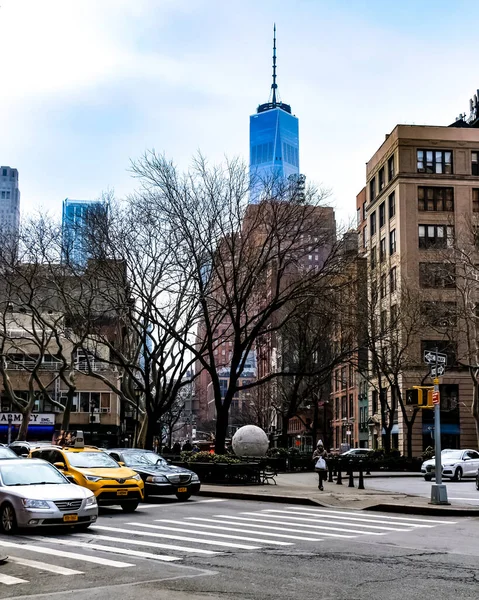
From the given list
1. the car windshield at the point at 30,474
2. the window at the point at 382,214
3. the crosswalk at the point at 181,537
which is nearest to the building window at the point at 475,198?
the window at the point at 382,214

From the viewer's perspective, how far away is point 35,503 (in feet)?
48.6

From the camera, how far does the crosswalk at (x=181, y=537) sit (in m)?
11.5

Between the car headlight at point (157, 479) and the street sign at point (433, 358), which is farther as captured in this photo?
the car headlight at point (157, 479)

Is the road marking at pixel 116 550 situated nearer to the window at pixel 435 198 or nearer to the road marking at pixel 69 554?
the road marking at pixel 69 554

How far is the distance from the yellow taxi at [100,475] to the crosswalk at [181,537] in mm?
1013

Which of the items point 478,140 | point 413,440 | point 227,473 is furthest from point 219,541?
point 478,140

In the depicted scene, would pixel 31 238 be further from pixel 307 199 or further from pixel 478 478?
pixel 478 478

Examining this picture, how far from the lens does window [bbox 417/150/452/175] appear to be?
2813 inches

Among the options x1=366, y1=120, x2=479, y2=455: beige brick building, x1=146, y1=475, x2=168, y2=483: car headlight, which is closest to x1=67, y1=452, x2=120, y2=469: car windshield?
x1=146, y1=475, x2=168, y2=483: car headlight

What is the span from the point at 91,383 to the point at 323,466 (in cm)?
4740

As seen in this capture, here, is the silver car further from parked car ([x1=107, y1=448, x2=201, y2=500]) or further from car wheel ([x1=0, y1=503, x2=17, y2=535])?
parked car ([x1=107, y1=448, x2=201, y2=500])

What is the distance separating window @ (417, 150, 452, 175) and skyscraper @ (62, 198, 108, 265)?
39.8 meters

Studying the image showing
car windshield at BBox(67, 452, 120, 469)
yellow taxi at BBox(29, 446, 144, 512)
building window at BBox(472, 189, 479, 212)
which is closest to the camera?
yellow taxi at BBox(29, 446, 144, 512)

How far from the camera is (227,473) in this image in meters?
30.4
